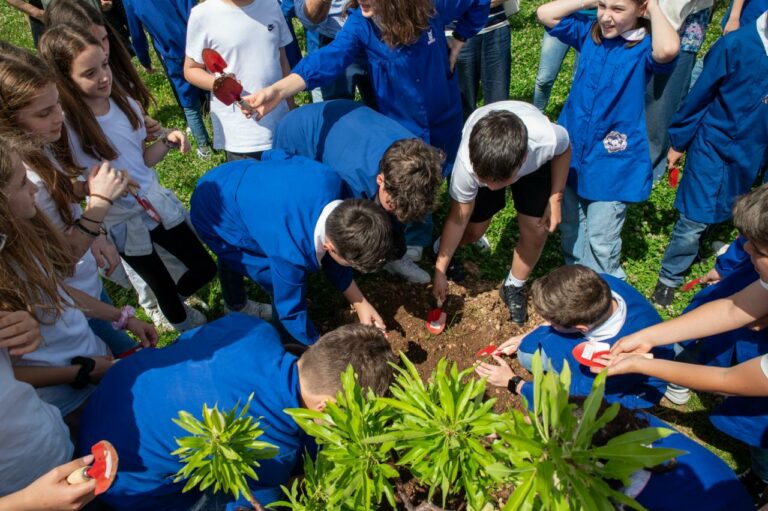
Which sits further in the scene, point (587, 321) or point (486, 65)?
point (486, 65)

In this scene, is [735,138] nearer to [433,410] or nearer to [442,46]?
[442,46]

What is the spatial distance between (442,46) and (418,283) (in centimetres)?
150

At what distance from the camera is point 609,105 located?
292 centimetres

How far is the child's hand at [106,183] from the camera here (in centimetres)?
234

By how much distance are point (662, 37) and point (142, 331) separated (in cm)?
292

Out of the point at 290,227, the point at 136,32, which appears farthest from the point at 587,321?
the point at 136,32

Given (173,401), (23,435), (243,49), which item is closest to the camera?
(23,435)

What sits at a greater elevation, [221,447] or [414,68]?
[414,68]

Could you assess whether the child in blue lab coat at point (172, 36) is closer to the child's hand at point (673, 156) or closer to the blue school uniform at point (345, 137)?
the blue school uniform at point (345, 137)

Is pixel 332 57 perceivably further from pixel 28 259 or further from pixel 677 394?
pixel 677 394

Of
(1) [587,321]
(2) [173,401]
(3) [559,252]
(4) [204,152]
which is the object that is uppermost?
(2) [173,401]

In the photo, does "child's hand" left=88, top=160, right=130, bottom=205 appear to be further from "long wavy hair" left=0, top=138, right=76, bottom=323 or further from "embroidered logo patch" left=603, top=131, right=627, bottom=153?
"embroidered logo patch" left=603, top=131, right=627, bottom=153

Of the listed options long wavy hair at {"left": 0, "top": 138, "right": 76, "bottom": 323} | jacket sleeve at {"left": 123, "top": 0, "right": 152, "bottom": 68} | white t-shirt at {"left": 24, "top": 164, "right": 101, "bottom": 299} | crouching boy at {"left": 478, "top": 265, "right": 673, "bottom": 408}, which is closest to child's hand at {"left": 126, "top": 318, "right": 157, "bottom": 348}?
white t-shirt at {"left": 24, "top": 164, "right": 101, "bottom": 299}

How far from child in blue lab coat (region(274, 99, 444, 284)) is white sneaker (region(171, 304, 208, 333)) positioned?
3.87 ft
